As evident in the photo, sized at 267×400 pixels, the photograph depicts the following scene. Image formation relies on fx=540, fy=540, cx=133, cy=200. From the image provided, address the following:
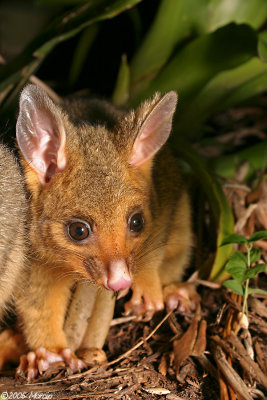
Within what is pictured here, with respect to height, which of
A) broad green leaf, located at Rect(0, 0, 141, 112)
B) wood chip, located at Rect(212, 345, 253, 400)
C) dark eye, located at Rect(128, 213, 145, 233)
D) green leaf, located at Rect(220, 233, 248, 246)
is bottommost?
wood chip, located at Rect(212, 345, 253, 400)

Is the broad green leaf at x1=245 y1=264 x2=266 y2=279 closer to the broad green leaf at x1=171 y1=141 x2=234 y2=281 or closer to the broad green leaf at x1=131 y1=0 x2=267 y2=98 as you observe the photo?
the broad green leaf at x1=171 y1=141 x2=234 y2=281

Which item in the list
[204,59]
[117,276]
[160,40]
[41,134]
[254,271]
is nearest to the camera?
[117,276]

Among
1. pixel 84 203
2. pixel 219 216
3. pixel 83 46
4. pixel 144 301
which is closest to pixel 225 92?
pixel 219 216

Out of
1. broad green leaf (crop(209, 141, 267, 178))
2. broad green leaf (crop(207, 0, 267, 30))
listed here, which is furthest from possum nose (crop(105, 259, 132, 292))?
broad green leaf (crop(207, 0, 267, 30))

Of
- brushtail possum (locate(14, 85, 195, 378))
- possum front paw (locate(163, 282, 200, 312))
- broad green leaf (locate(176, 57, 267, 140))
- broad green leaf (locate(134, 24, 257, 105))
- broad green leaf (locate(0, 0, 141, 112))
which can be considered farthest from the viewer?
broad green leaf (locate(176, 57, 267, 140))

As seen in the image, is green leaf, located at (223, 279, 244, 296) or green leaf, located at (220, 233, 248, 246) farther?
green leaf, located at (220, 233, 248, 246)

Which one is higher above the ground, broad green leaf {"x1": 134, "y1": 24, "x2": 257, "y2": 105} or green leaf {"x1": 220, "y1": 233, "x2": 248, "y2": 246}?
broad green leaf {"x1": 134, "y1": 24, "x2": 257, "y2": 105}

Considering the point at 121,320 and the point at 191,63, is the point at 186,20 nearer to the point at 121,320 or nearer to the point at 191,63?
the point at 191,63
